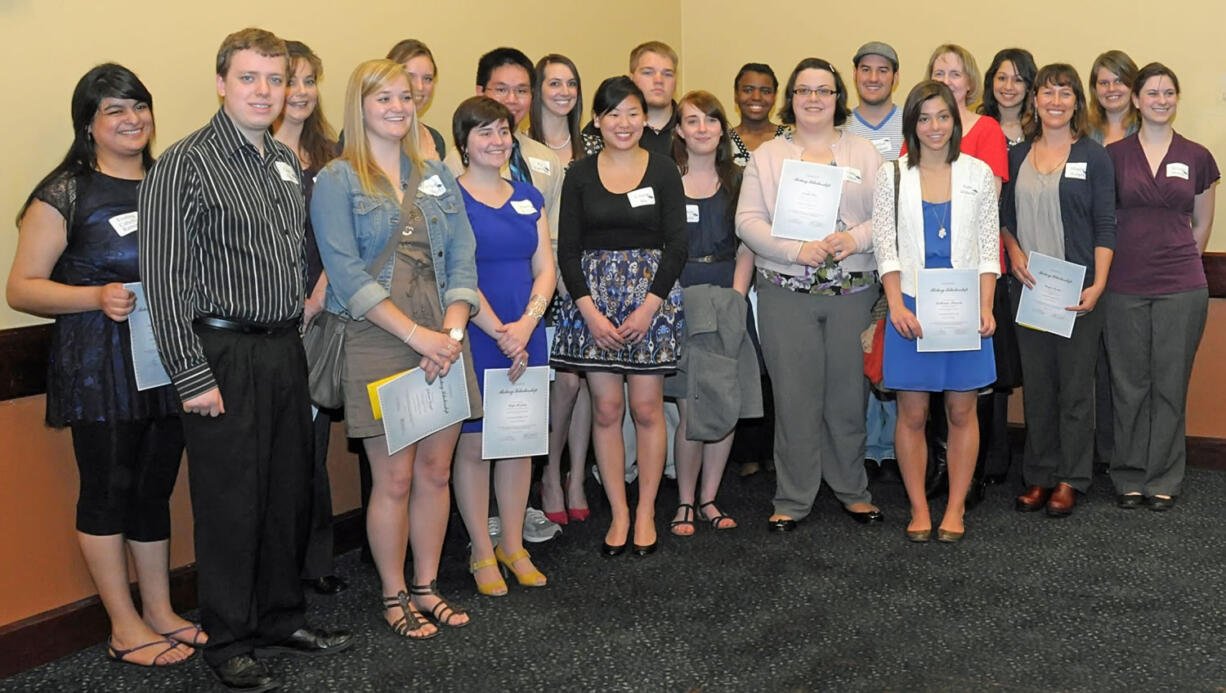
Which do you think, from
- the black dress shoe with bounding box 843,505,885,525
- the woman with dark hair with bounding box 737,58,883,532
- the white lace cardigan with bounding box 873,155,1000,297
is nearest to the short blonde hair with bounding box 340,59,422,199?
the woman with dark hair with bounding box 737,58,883,532

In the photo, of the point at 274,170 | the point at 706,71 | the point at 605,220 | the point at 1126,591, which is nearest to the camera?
the point at 274,170

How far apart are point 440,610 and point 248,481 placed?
80 cm

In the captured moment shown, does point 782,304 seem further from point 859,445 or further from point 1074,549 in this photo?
point 1074,549

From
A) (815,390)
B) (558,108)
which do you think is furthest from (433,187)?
(815,390)

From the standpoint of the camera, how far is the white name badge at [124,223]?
9.76 feet

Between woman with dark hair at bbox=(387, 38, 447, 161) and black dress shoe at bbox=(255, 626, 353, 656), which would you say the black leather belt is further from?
woman with dark hair at bbox=(387, 38, 447, 161)

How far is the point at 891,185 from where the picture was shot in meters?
3.80

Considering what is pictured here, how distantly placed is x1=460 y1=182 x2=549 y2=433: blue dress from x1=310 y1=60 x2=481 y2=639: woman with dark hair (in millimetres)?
136

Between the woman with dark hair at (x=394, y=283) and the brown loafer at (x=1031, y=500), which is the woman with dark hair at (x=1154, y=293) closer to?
the brown loafer at (x=1031, y=500)

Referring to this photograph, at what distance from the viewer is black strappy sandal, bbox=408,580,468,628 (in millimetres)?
3320

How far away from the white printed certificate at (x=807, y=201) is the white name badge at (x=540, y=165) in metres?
0.83

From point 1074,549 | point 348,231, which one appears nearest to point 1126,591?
point 1074,549

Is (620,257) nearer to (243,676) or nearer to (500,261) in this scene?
(500,261)

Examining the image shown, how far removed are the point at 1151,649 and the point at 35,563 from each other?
320 centimetres
